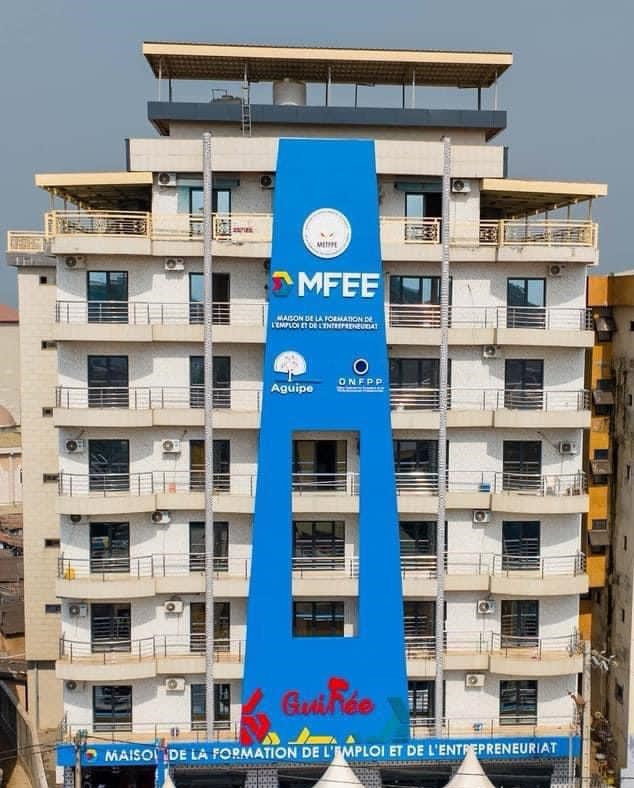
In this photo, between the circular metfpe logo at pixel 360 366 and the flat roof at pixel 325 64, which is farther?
the flat roof at pixel 325 64

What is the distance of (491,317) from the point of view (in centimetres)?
2277

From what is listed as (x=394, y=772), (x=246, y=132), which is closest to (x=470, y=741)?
(x=394, y=772)

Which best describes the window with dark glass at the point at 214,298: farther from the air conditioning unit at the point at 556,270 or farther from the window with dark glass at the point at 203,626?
the air conditioning unit at the point at 556,270

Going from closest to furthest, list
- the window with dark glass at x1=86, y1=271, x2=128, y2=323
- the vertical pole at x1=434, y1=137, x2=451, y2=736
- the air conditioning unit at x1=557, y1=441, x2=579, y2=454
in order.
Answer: the vertical pole at x1=434, y1=137, x2=451, y2=736
the window with dark glass at x1=86, y1=271, x2=128, y2=323
the air conditioning unit at x1=557, y1=441, x2=579, y2=454

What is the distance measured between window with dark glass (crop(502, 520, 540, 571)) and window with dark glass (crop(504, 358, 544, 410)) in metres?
3.32

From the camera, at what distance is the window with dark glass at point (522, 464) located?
75.7 ft

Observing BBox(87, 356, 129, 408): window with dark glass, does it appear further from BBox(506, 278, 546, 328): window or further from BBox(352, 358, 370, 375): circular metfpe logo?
BBox(506, 278, 546, 328): window

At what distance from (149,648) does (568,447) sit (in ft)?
42.3

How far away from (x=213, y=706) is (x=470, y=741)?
704 cm

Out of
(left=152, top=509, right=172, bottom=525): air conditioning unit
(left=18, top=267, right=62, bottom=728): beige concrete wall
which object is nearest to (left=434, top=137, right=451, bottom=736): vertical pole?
A: (left=152, top=509, right=172, bottom=525): air conditioning unit

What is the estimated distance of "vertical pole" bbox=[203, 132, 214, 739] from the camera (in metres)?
21.5

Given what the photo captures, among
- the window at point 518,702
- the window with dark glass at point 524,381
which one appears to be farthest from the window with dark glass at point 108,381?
the window at point 518,702

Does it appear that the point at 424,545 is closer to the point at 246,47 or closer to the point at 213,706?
the point at 213,706

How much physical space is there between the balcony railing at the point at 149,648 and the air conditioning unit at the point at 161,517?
3.19 m
